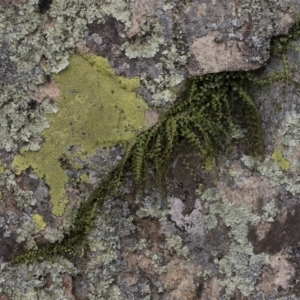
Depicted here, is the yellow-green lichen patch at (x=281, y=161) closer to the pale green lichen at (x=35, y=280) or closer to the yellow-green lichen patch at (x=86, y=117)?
the yellow-green lichen patch at (x=86, y=117)

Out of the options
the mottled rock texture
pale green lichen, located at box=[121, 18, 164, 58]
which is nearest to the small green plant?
the mottled rock texture

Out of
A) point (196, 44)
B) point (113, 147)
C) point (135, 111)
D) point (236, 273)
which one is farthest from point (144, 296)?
point (196, 44)

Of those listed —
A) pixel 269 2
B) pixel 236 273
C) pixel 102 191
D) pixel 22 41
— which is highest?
pixel 269 2

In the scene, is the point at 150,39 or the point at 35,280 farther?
the point at 35,280

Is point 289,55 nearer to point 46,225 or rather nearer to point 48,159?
point 48,159

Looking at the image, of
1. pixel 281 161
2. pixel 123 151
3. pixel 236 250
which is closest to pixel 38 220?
pixel 123 151

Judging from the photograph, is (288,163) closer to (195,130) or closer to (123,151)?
(195,130)

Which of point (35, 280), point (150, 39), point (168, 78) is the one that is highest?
point (150, 39)

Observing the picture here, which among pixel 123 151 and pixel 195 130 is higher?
pixel 195 130
